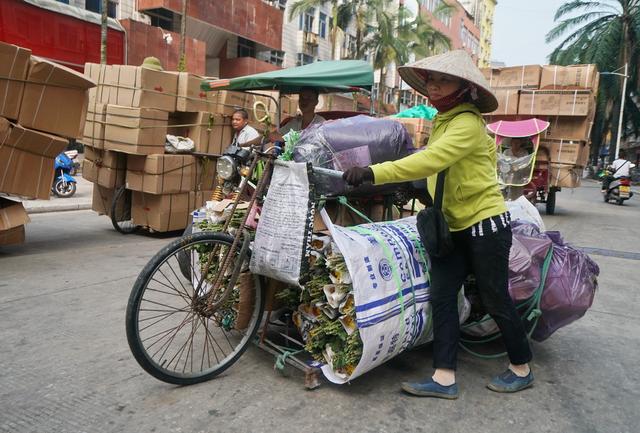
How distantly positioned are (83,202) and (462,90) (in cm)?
908

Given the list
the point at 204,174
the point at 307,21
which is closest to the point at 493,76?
the point at 204,174

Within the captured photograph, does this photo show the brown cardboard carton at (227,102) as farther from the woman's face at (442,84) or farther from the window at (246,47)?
the window at (246,47)

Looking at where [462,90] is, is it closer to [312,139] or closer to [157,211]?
[312,139]

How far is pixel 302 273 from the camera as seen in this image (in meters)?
2.65

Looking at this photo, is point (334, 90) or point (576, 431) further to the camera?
point (334, 90)

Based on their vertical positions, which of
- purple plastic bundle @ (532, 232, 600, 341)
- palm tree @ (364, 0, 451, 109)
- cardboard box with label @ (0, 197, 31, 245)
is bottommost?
cardboard box with label @ (0, 197, 31, 245)

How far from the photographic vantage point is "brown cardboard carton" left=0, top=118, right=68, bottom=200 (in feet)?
17.7

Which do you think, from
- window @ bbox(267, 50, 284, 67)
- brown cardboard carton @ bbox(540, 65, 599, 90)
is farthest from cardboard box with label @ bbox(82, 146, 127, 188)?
window @ bbox(267, 50, 284, 67)

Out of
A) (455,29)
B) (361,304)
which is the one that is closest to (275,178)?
(361,304)

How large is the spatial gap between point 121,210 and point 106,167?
644 millimetres

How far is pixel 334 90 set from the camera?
487 cm

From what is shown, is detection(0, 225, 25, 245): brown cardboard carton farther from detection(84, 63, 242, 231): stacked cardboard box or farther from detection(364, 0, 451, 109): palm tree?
detection(364, 0, 451, 109): palm tree

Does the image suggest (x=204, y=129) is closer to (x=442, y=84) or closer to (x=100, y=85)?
(x=100, y=85)

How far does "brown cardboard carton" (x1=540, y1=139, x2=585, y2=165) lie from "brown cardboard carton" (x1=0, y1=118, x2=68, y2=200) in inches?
384
